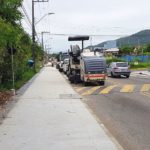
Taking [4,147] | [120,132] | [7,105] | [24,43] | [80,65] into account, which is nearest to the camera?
[4,147]

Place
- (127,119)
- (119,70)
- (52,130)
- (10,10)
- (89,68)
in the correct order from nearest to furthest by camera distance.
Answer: (52,130)
(127,119)
(10,10)
(89,68)
(119,70)

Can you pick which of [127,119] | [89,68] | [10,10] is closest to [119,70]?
[89,68]

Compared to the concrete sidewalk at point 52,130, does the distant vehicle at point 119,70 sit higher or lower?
lower

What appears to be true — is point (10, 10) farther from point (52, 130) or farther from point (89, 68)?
→ point (89, 68)

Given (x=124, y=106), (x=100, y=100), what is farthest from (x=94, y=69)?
(x=124, y=106)

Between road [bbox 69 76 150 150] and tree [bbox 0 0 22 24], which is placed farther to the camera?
tree [bbox 0 0 22 24]

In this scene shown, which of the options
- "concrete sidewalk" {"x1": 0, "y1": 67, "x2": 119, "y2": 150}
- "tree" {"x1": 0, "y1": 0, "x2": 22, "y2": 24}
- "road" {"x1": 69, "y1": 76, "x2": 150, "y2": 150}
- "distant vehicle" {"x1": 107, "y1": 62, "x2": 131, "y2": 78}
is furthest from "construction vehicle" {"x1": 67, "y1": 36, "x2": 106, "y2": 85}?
"concrete sidewalk" {"x1": 0, "y1": 67, "x2": 119, "y2": 150}

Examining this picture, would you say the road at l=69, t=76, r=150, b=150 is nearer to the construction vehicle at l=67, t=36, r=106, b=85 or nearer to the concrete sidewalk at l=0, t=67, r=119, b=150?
the concrete sidewalk at l=0, t=67, r=119, b=150

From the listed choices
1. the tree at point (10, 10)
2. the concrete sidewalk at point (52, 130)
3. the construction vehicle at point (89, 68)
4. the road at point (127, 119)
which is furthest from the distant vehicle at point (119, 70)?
the concrete sidewalk at point (52, 130)

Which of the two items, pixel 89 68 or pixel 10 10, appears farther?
pixel 89 68

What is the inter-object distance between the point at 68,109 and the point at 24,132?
18.4 ft

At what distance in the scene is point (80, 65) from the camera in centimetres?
3791

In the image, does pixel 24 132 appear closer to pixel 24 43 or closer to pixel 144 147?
pixel 144 147

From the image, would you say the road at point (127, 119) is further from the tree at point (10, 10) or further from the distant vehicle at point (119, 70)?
the distant vehicle at point (119, 70)
